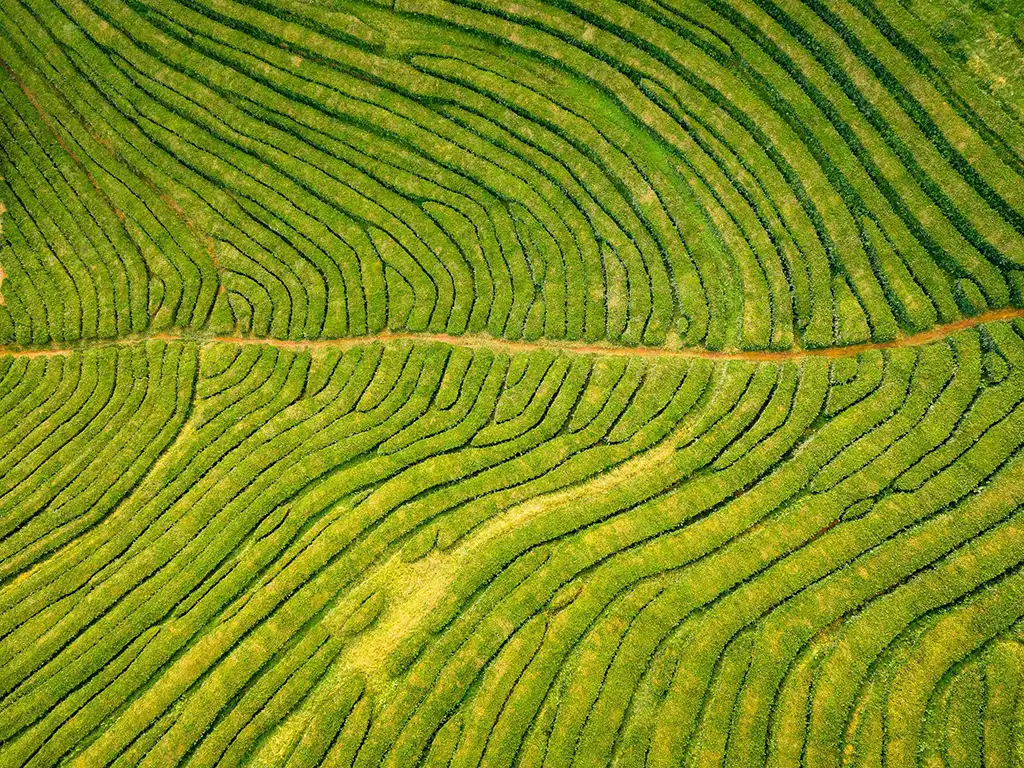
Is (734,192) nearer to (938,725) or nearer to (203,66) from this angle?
(938,725)

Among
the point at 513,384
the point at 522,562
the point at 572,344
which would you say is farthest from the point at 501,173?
the point at 522,562

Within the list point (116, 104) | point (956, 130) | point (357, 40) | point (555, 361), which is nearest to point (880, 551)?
point (555, 361)

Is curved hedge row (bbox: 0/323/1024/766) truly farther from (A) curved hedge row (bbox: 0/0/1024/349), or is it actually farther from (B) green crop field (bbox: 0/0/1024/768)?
(A) curved hedge row (bbox: 0/0/1024/349)

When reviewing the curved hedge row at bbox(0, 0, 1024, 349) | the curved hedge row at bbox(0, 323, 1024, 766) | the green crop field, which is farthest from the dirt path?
the curved hedge row at bbox(0, 323, 1024, 766)

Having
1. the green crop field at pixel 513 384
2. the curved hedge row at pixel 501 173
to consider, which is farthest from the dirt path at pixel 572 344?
the curved hedge row at pixel 501 173

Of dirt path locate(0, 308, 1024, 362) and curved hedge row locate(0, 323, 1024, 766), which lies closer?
curved hedge row locate(0, 323, 1024, 766)

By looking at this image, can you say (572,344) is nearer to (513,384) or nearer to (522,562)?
(513,384)
